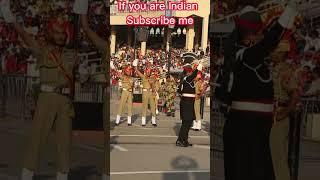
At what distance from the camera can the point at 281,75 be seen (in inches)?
134

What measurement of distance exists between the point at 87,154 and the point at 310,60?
1563mm

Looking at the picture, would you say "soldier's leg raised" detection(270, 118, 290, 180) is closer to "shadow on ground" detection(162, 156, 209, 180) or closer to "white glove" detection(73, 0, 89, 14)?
"white glove" detection(73, 0, 89, 14)

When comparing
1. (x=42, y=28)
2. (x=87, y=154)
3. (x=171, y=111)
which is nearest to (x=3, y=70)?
(x=42, y=28)

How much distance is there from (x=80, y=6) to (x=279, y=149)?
1.51 m

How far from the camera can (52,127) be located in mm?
3920

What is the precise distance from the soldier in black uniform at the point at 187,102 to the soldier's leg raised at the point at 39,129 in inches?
213

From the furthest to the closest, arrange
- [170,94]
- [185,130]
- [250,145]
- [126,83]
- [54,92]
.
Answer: [170,94], [126,83], [185,130], [54,92], [250,145]

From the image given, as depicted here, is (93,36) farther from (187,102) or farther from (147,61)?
(147,61)

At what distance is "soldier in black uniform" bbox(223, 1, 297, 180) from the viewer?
10.8 feet

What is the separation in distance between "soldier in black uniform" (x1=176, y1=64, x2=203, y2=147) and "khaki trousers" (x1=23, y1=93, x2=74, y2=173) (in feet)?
17.6

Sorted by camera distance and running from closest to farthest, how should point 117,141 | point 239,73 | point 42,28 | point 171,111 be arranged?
1. point 239,73
2. point 42,28
3. point 117,141
4. point 171,111

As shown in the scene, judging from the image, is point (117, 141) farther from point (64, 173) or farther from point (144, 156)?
point (64, 173)

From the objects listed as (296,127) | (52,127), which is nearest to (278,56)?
(296,127)

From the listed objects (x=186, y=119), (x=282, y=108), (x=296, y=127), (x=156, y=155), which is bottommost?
(x=156, y=155)
